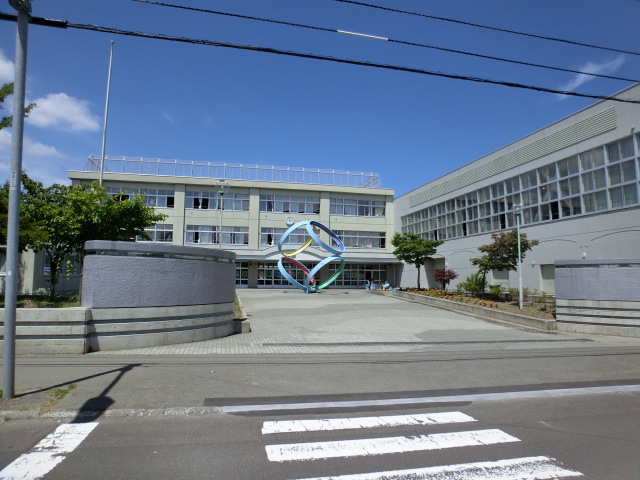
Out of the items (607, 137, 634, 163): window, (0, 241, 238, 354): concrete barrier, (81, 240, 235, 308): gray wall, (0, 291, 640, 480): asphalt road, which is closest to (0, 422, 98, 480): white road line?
(0, 291, 640, 480): asphalt road

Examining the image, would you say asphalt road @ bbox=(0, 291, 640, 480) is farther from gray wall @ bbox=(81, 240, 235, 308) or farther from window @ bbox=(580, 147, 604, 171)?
window @ bbox=(580, 147, 604, 171)

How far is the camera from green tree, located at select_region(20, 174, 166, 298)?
46.5 ft

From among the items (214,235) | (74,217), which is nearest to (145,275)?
(74,217)

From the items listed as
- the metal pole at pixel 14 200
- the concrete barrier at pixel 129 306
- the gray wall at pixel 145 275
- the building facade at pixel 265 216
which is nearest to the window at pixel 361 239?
the building facade at pixel 265 216

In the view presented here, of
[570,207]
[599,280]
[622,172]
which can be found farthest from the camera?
[570,207]

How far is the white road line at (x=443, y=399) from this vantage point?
19.8 feet

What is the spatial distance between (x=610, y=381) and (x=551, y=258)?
22.6m

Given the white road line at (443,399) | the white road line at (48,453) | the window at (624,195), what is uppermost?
the window at (624,195)

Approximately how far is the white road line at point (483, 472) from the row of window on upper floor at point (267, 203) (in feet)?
142

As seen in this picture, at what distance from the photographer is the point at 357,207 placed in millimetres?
50781

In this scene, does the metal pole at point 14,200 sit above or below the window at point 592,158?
below

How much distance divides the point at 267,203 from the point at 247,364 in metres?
39.9

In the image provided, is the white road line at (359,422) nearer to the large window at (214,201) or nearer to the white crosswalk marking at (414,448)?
the white crosswalk marking at (414,448)

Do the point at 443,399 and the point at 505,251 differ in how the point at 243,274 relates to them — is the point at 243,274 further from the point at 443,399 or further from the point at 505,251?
the point at 443,399
